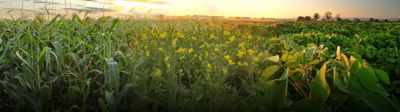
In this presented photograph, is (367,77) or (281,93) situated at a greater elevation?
(367,77)

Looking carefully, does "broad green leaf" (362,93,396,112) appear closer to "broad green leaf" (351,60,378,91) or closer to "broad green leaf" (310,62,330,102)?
"broad green leaf" (351,60,378,91)

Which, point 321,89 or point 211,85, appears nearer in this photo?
point 321,89

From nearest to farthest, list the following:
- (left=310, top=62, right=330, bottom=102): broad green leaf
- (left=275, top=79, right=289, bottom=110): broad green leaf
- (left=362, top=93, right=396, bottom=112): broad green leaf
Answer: (left=362, top=93, right=396, bottom=112): broad green leaf < (left=310, top=62, right=330, bottom=102): broad green leaf < (left=275, top=79, right=289, bottom=110): broad green leaf

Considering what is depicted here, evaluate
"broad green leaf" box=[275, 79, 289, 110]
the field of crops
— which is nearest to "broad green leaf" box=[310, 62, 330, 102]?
the field of crops

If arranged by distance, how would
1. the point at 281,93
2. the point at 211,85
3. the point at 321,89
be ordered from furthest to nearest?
the point at 211,85
the point at 281,93
the point at 321,89

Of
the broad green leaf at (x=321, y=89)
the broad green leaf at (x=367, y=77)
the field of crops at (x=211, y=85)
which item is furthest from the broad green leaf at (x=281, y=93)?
the broad green leaf at (x=367, y=77)

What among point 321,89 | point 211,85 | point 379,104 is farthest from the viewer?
point 211,85

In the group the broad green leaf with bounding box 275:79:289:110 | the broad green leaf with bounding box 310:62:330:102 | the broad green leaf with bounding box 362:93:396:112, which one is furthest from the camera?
the broad green leaf with bounding box 275:79:289:110

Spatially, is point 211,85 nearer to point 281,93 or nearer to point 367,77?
point 281,93

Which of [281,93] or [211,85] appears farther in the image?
[211,85]

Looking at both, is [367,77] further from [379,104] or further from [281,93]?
[281,93]

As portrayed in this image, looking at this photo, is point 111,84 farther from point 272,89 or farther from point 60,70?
point 272,89

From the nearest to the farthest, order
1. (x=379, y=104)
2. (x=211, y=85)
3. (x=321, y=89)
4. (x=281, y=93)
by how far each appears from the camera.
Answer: (x=379, y=104) < (x=321, y=89) < (x=281, y=93) < (x=211, y=85)

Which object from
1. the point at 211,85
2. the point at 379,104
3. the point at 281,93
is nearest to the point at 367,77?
the point at 379,104
